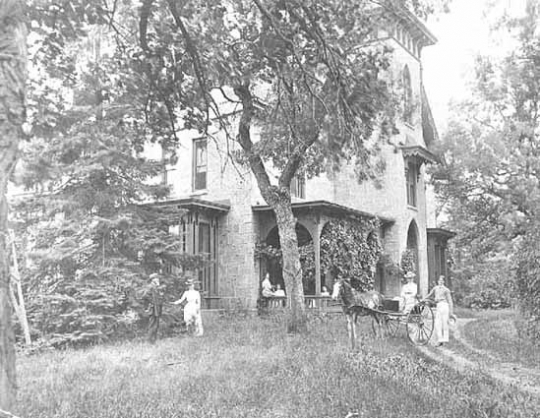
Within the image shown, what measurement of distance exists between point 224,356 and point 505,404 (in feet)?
17.9

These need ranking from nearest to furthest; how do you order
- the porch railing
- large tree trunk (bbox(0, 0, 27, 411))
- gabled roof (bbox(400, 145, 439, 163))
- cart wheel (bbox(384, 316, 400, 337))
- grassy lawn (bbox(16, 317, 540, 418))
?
large tree trunk (bbox(0, 0, 27, 411)) < grassy lawn (bbox(16, 317, 540, 418)) < cart wheel (bbox(384, 316, 400, 337)) < the porch railing < gabled roof (bbox(400, 145, 439, 163))

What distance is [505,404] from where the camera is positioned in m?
7.00

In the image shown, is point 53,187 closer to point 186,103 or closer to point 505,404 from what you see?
point 186,103

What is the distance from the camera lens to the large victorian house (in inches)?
883

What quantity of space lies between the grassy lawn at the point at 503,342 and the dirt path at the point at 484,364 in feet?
0.90

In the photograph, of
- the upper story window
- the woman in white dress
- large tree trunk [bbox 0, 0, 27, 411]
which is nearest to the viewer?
large tree trunk [bbox 0, 0, 27, 411]

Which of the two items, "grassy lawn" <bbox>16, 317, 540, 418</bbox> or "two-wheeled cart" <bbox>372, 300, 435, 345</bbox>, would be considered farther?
"two-wheeled cart" <bbox>372, 300, 435, 345</bbox>

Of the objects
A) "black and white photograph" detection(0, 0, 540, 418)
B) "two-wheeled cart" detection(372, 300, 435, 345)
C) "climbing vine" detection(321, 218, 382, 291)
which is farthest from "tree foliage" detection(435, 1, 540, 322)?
"two-wheeled cart" detection(372, 300, 435, 345)

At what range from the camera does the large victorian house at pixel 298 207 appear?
73.6ft

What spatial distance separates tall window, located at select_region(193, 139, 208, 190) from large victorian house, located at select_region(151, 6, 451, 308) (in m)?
0.04

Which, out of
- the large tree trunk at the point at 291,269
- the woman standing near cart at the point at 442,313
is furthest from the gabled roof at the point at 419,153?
the woman standing near cart at the point at 442,313

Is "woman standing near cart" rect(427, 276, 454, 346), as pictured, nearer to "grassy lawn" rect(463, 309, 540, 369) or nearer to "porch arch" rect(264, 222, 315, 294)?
"grassy lawn" rect(463, 309, 540, 369)

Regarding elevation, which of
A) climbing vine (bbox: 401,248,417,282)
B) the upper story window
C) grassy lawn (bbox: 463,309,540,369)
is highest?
the upper story window

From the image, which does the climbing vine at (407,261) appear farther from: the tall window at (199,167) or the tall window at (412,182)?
the tall window at (199,167)
